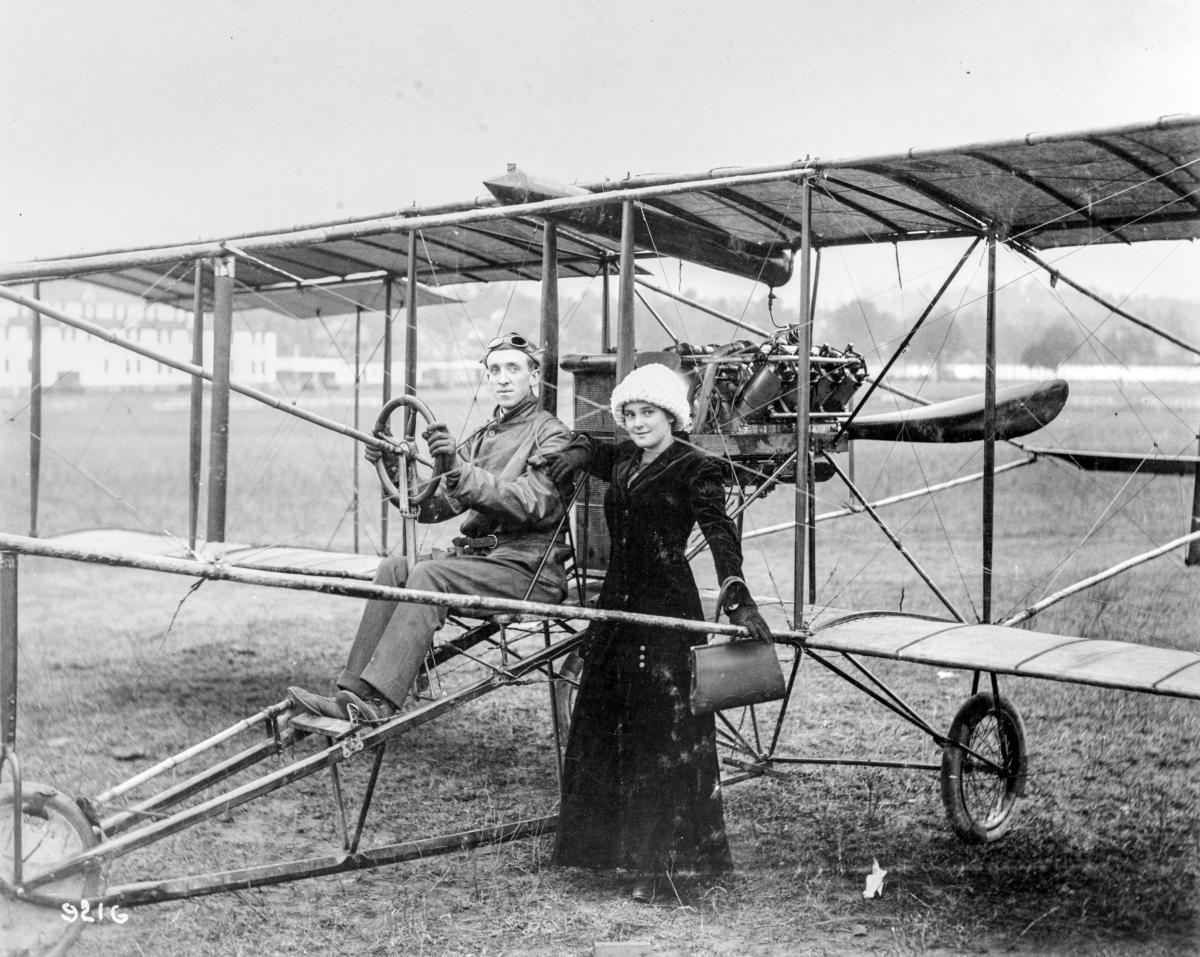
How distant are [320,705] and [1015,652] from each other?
307cm

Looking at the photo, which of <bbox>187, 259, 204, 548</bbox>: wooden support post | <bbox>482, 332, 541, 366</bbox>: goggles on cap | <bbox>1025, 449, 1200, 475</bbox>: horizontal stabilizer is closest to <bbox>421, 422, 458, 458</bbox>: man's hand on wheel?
<bbox>482, 332, 541, 366</bbox>: goggles on cap

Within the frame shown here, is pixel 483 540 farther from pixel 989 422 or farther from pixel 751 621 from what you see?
pixel 989 422

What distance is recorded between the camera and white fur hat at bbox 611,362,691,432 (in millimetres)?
4941

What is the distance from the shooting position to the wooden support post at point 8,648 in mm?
3980

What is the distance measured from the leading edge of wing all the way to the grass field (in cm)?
109

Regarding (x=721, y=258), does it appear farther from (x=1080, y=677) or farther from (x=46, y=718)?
(x=46, y=718)

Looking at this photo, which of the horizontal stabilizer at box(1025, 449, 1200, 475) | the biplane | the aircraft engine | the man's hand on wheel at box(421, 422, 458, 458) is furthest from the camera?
the horizontal stabilizer at box(1025, 449, 1200, 475)

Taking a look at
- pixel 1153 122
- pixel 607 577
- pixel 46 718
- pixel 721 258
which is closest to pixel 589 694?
pixel 607 577

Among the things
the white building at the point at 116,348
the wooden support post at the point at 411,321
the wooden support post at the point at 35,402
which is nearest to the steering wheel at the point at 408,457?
the wooden support post at the point at 411,321

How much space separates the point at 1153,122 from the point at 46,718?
25.7 feet

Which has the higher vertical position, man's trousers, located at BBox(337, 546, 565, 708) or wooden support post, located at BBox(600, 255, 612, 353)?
wooden support post, located at BBox(600, 255, 612, 353)

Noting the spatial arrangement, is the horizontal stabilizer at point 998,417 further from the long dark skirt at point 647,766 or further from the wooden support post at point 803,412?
the long dark skirt at point 647,766

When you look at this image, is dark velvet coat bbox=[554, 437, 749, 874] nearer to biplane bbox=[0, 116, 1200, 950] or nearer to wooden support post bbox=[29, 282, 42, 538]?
biplane bbox=[0, 116, 1200, 950]

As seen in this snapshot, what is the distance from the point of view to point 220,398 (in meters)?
5.15
